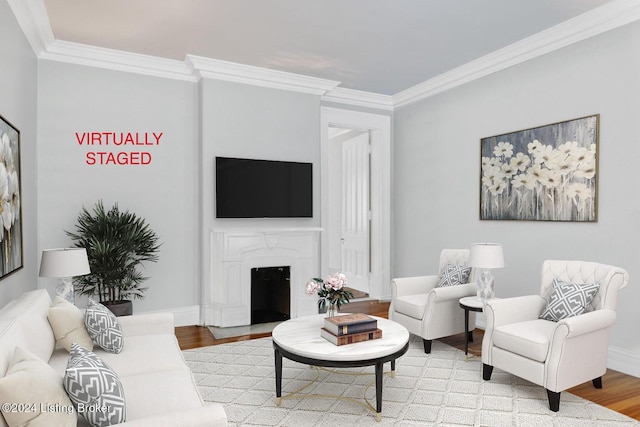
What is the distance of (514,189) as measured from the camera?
167 inches

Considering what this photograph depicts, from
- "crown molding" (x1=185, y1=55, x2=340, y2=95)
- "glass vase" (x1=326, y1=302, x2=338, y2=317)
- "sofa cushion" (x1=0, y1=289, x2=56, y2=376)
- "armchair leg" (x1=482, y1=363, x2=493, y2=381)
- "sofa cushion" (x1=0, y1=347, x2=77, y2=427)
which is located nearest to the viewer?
"sofa cushion" (x1=0, y1=347, x2=77, y2=427)

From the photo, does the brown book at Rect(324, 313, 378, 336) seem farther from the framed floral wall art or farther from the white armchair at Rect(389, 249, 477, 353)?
A: the framed floral wall art

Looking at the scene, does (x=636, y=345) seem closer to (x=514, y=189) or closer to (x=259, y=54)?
(x=514, y=189)

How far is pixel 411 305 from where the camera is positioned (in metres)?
3.89

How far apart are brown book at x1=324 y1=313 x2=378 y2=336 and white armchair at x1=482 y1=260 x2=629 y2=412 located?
1016mm

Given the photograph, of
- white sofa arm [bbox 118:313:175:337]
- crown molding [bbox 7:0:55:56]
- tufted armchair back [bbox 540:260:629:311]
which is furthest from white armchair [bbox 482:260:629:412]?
crown molding [bbox 7:0:55:56]

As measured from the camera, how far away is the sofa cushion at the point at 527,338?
9.02 ft

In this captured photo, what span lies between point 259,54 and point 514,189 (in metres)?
2.99

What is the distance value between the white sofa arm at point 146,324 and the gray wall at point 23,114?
2.63ft

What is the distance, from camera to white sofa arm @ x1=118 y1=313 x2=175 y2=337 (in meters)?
2.90

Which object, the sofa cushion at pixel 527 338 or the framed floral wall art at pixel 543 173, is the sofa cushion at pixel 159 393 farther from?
the framed floral wall art at pixel 543 173

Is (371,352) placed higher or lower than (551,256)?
lower

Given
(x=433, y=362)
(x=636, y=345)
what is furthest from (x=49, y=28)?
(x=636, y=345)

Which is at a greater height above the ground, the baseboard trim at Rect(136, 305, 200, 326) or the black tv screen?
the black tv screen
